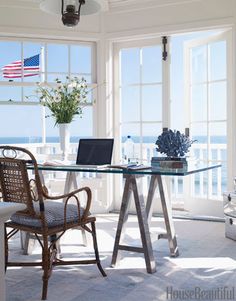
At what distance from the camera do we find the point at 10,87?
5.35m

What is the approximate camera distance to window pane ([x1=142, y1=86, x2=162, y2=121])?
17.6ft

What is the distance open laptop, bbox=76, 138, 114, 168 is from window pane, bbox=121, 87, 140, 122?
196 centimetres

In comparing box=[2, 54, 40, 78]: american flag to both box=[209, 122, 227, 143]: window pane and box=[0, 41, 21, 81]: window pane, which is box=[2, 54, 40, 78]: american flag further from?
box=[209, 122, 227, 143]: window pane

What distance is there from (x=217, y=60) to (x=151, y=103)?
3.26 feet

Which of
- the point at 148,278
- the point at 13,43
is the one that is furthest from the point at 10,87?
the point at 148,278

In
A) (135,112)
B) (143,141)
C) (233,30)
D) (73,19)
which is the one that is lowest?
(143,141)

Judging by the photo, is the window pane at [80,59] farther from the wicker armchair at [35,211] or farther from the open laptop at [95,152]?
the wicker armchair at [35,211]

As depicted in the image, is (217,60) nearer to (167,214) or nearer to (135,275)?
(167,214)

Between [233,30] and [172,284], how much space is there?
121 inches

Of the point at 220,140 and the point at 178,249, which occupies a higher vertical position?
the point at 220,140

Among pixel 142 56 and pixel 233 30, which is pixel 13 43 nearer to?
pixel 142 56

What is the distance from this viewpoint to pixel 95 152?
140 inches

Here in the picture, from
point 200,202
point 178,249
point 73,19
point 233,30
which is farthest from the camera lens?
point 200,202

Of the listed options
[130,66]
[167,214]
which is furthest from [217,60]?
[167,214]
